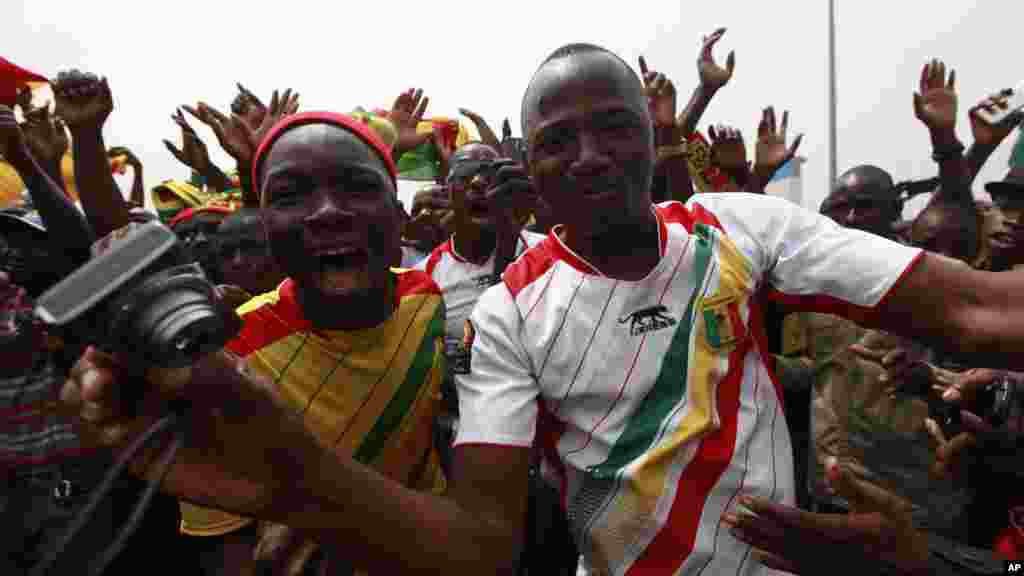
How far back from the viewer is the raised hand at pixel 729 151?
4.19m

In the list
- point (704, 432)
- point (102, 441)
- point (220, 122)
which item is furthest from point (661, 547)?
point (220, 122)

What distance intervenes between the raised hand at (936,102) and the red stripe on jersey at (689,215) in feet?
8.20

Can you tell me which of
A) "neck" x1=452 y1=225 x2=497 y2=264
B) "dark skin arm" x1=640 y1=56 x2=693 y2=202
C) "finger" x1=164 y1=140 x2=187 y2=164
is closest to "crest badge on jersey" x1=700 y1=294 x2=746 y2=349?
"dark skin arm" x1=640 y1=56 x2=693 y2=202

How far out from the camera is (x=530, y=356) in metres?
1.72

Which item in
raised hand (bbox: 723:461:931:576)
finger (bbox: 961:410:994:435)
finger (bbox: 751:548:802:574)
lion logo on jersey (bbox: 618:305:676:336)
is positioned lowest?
finger (bbox: 961:410:994:435)

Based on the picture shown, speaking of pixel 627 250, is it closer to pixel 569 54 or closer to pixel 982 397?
pixel 569 54

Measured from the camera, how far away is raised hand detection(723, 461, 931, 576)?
55.6 inches

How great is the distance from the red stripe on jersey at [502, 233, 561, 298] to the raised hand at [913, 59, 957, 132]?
2.76m

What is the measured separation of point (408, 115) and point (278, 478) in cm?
373

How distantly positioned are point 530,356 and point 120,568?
2.47 m

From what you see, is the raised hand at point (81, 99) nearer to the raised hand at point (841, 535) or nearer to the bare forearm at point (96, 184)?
the bare forearm at point (96, 184)

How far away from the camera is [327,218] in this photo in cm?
184

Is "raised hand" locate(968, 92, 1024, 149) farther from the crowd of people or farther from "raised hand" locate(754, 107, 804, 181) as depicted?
the crowd of people

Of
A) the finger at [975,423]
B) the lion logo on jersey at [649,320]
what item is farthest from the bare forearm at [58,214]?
the finger at [975,423]
